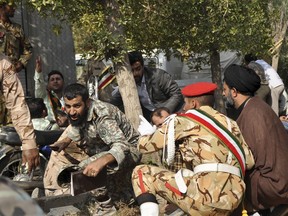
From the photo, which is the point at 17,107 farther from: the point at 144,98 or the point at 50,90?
the point at 50,90

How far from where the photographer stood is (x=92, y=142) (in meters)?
5.61

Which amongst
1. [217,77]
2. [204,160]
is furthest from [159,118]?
[217,77]

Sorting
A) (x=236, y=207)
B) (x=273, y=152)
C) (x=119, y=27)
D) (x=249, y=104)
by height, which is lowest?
(x=236, y=207)

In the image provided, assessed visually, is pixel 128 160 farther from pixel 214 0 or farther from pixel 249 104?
pixel 214 0

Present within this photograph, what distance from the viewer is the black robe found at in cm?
433

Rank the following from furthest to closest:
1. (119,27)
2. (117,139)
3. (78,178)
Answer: (119,27), (117,139), (78,178)

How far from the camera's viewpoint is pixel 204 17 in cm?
832

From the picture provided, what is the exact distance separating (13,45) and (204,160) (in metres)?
4.34

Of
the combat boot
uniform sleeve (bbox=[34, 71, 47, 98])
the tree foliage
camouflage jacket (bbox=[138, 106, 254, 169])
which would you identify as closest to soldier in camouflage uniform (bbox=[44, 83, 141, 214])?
the combat boot

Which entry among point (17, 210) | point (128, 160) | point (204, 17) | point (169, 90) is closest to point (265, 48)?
point (204, 17)

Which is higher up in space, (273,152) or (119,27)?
(119,27)

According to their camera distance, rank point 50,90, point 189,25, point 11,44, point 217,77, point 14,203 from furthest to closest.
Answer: point 217,77
point 189,25
point 11,44
point 50,90
point 14,203

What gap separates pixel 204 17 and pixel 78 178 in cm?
421

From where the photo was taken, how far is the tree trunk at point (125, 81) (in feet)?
21.7
